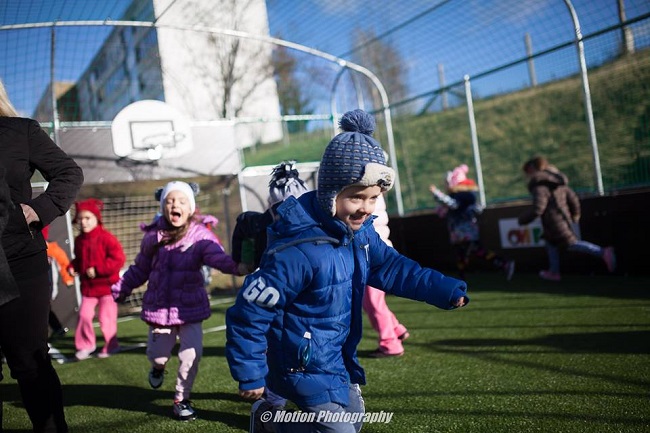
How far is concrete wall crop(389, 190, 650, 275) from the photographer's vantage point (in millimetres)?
7844

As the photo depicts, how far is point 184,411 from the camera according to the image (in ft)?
13.4

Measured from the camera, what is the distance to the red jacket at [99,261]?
685cm

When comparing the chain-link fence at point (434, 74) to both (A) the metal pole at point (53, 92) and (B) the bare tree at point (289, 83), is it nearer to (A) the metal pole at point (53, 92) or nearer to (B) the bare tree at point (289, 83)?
(A) the metal pole at point (53, 92)

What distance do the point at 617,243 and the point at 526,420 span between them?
540 centimetres

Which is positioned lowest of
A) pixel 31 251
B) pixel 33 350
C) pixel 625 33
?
pixel 33 350

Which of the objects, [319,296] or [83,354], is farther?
[83,354]

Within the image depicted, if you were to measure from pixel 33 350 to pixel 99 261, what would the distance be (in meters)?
4.01

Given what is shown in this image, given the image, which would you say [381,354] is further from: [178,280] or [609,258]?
[609,258]

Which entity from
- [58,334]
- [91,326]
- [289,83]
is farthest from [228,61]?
[91,326]

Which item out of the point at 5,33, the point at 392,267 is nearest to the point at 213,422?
the point at 392,267

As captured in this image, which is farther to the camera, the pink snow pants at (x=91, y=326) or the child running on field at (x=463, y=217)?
the child running on field at (x=463, y=217)

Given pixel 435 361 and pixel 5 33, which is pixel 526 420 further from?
pixel 5 33

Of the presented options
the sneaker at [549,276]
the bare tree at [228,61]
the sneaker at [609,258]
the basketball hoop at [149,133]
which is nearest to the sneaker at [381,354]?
the sneaker at [609,258]

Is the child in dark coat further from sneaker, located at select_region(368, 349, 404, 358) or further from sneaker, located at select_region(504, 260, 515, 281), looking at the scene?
sneaker, located at select_region(368, 349, 404, 358)
